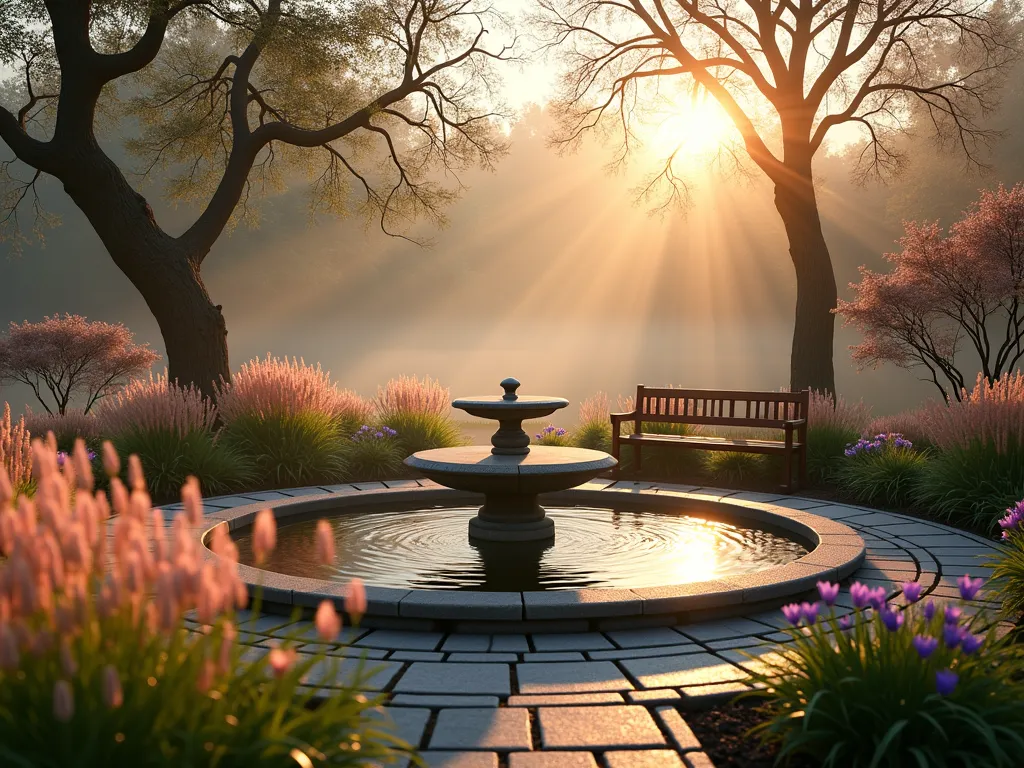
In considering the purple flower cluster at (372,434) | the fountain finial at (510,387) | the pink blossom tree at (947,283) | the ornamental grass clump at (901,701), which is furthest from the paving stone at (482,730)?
the pink blossom tree at (947,283)

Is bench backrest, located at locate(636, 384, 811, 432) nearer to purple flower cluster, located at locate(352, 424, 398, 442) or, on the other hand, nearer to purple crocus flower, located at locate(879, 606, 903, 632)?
purple flower cluster, located at locate(352, 424, 398, 442)

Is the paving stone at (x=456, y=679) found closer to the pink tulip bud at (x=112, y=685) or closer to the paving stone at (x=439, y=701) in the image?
the paving stone at (x=439, y=701)

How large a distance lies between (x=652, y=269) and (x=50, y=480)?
5209cm

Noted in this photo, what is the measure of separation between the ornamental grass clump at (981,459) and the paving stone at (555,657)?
449cm

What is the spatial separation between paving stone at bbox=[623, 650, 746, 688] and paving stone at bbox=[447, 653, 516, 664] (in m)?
0.53

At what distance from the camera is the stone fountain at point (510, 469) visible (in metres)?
6.07

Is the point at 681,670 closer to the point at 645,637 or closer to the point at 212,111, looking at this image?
the point at 645,637

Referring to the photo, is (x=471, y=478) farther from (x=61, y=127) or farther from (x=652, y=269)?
(x=652, y=269)

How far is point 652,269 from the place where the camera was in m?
52.4

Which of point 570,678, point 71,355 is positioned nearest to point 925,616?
point 570,678

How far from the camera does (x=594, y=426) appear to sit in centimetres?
1168

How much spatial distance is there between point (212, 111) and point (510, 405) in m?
11.0

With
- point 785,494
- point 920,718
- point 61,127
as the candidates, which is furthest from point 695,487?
point 61,127

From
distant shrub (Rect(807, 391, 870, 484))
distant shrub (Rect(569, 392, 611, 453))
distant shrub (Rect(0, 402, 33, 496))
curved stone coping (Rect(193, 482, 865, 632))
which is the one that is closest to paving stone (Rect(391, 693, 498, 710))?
curved stone coping (Rect(193, 482, 865, 632))
